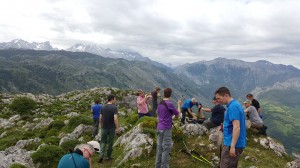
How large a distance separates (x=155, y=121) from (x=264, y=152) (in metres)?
8.56

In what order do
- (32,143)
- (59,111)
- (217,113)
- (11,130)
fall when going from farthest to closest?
(59,111), (11,130), (32,143), (217,113)

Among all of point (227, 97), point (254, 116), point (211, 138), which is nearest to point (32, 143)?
point (211, 138)

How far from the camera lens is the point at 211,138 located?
20.7 m

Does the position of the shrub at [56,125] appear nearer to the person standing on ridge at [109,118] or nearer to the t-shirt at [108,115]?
the person standing on ridge at [109,118]

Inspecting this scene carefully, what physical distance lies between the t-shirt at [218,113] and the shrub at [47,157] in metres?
12.5

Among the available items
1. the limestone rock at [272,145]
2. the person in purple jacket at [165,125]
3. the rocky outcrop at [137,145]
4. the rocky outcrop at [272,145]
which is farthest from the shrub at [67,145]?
the limestone rock at [272,145]

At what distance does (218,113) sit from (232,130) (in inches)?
484

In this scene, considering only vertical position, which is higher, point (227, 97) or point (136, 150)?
point (227, 97)

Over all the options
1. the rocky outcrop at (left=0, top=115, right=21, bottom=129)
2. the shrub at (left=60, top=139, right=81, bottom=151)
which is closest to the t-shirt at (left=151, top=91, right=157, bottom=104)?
the shrub at (left=60, top=139, right=81, bottom=151)

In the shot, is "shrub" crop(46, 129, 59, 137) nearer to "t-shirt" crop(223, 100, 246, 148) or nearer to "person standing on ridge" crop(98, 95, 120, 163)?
"person standing on ridge" crop(98, 95, 120, 163)

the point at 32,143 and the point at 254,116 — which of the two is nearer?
the point at 254,116

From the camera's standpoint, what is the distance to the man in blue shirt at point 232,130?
33.9ft

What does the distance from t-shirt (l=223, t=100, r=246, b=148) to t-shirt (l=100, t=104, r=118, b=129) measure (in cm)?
845

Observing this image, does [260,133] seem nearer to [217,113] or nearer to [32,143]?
[217,113]
